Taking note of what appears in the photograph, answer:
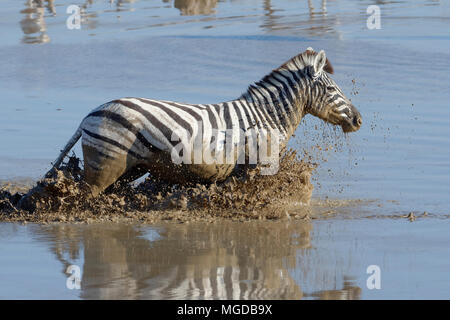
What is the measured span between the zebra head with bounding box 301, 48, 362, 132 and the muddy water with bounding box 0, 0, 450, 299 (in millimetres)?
287

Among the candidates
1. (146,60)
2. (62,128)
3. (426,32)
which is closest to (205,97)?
(62,128)

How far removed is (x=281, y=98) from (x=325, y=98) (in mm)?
444

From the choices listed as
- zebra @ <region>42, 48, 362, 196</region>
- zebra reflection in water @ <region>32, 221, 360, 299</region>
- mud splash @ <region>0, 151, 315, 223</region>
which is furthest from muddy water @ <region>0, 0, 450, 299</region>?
zebra @ <region>42, 48, 362, 196</region>

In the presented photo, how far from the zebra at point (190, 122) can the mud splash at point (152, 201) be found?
134 mm

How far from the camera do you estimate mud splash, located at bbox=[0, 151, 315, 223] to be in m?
8.54

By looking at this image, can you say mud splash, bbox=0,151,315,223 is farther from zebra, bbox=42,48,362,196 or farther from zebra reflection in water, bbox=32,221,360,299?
zebra reflection in water, bbox=32,221,360,299

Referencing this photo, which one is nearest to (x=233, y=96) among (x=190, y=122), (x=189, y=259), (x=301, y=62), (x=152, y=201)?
(x=301, y=62)

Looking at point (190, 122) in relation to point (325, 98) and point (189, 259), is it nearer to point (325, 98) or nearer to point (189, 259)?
point (325, 98)

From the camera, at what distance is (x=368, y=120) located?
1263cm

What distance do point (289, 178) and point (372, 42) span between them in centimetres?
1051

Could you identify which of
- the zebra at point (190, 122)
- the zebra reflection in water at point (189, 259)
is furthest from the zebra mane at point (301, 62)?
the zebra reflection in water at point (189, 259)

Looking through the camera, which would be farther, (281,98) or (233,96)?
(233,96)

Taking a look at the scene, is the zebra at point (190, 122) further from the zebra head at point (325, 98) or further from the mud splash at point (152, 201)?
the mud splash at point (152, 201)

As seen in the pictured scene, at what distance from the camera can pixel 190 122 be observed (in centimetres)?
852
